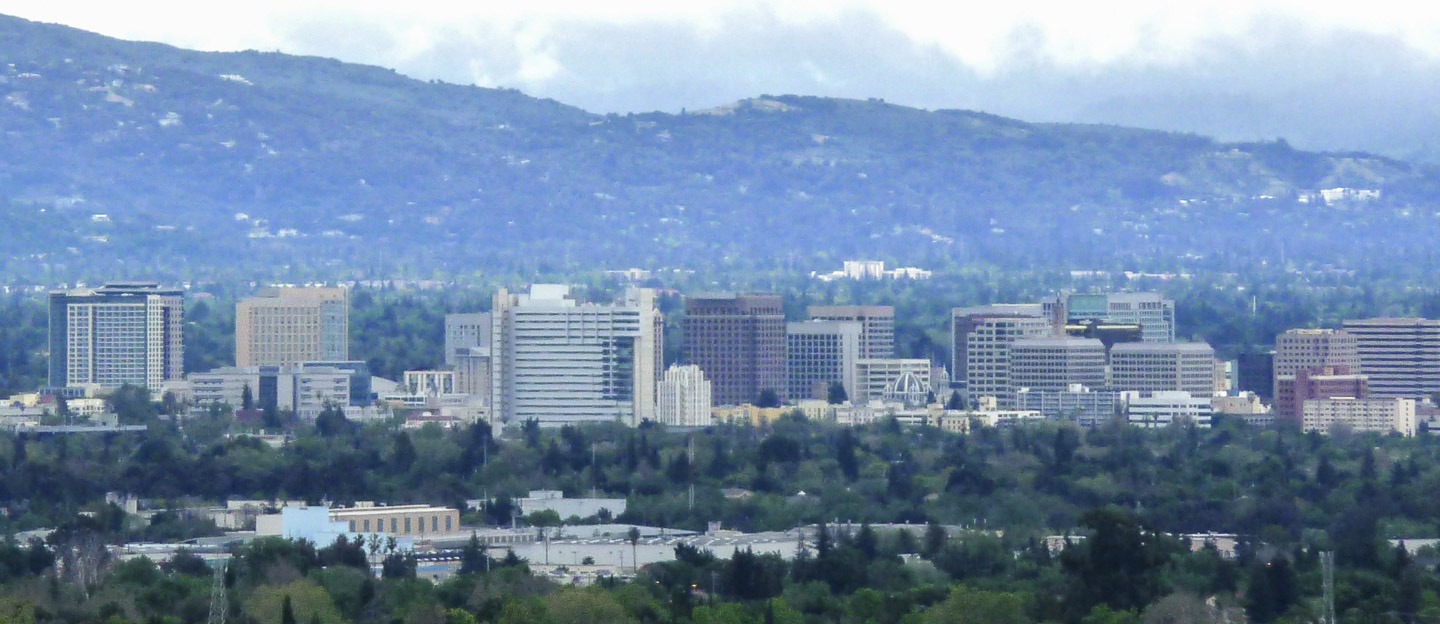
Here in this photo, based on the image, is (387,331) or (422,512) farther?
(387,331)

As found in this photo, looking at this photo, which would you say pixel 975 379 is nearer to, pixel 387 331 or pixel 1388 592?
pixel 387 331

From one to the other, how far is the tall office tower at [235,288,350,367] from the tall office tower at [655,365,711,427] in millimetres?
26523

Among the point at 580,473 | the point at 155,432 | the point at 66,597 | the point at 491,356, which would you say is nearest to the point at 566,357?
the point at 491,356

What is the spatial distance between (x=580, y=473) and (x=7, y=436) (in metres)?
20.3

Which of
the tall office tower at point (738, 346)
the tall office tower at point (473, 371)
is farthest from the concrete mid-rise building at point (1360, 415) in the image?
the tall office tower at point (473, 371)

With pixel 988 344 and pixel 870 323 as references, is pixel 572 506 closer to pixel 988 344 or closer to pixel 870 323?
pixel 988 344

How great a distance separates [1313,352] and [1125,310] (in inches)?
981

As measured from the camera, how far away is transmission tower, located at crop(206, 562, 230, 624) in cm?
5828

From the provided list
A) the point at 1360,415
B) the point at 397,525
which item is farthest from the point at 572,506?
the point at 1360,415

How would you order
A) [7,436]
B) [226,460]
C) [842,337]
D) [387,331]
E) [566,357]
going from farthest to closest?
[387,331] → [842,337] → [566,357] → [7,436] → [226,460]

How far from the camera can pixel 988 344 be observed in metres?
151

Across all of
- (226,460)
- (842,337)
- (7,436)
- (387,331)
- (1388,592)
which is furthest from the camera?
(387,331)

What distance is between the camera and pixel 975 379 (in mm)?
147375

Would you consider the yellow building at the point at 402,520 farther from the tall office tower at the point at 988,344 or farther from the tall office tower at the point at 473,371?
the tall office tower at the point at 988,344
